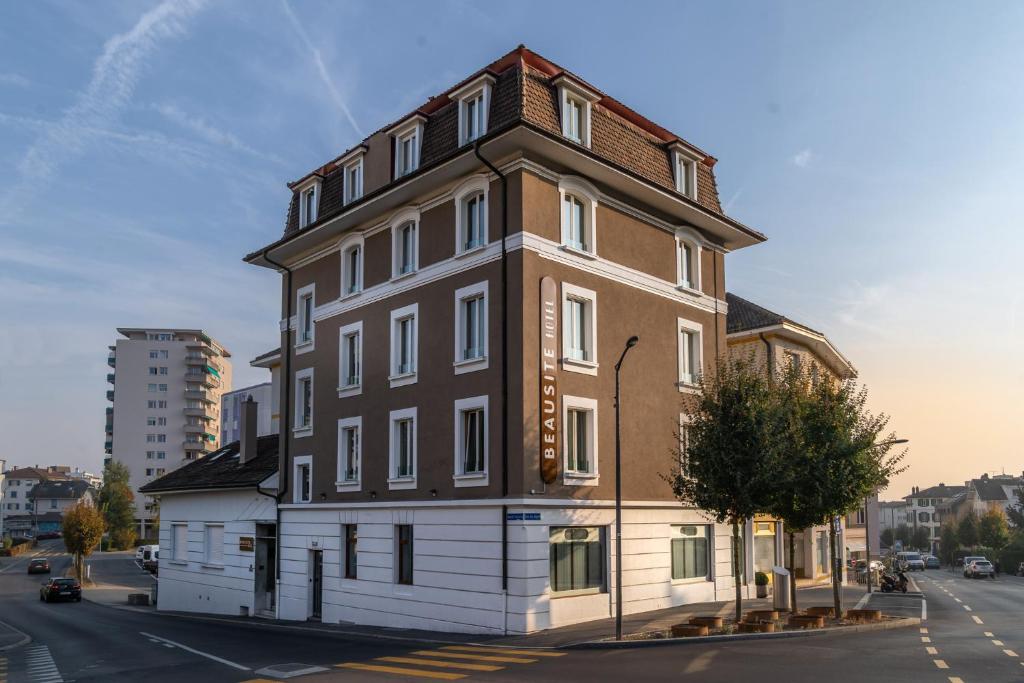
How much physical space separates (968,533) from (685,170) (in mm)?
84270

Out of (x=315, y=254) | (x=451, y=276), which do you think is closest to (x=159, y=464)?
(x=315, y=254)

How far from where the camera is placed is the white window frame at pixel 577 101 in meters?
25.2

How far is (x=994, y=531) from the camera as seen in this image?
9019 cm

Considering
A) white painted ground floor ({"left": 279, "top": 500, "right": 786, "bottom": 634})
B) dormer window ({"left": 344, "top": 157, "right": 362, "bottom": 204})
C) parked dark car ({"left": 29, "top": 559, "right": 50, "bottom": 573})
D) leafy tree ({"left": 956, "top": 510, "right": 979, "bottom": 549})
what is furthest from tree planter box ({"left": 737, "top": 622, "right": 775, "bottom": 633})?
leafy tree ({"left": 956, "top": 510, "right": 979, "bottom": 549})

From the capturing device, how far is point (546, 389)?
23.6m

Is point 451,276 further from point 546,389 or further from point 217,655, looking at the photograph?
point 217,655

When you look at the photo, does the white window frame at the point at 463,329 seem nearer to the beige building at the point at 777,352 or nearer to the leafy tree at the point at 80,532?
the beige building at the point at 777,352

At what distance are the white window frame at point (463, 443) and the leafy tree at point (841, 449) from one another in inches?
351

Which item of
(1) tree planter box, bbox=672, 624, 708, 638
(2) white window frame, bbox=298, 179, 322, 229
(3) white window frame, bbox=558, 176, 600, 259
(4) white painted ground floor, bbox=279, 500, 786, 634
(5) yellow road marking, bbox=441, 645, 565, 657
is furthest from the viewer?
(2) white window frame, bbox=298, 179, 322, 229

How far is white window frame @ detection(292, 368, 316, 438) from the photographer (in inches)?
1275

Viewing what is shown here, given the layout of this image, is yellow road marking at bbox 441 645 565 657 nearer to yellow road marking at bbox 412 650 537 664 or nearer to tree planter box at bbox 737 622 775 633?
yellow road marking at bbox 412 650 537 664

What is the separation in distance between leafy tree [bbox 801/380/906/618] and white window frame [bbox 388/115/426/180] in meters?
13.9

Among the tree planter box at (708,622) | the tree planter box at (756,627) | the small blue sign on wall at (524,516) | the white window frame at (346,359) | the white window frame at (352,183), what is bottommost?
the tree planter box at (756,627)

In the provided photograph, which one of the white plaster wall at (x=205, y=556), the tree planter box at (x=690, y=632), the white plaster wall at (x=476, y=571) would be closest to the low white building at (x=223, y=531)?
the white plaster wall at (x=205, y=556)
